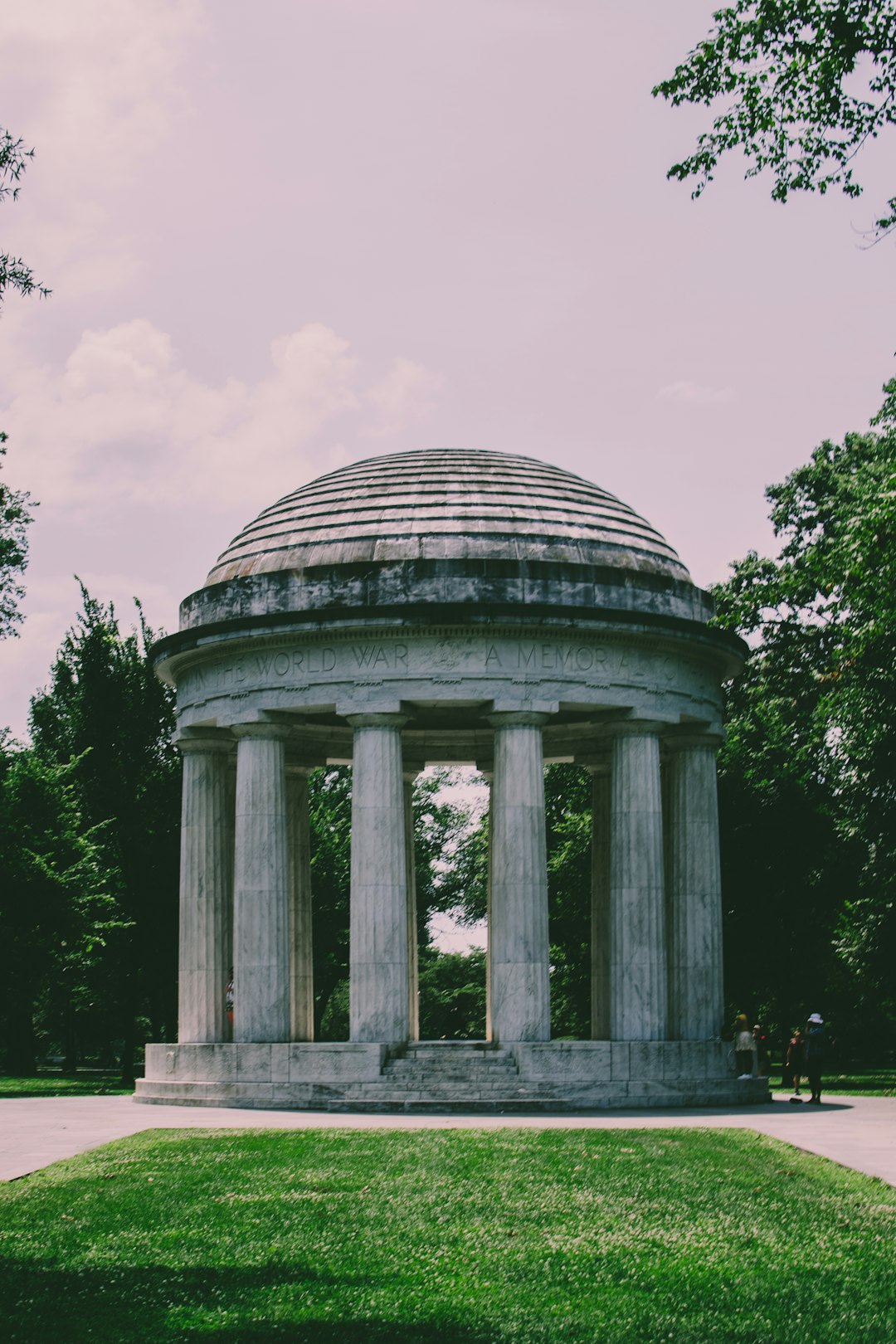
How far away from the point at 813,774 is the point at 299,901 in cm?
2081

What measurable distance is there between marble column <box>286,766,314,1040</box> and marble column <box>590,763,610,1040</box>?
908 cm

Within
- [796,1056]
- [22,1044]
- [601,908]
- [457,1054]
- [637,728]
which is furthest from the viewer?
[22,1044]

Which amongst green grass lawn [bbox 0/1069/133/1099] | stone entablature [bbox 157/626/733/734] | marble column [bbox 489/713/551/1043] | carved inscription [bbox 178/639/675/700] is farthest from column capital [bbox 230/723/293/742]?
green grass lawn [bbox 0/1069/133/1099]

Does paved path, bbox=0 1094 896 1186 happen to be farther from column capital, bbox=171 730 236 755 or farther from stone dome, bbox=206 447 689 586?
stone dome, bbox=206 447 689 586

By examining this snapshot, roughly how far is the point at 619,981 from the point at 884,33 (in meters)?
25.4

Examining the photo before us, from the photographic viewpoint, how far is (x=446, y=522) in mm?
43062

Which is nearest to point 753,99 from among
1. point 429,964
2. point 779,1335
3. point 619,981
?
point 779,1335

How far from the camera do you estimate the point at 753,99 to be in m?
24.5

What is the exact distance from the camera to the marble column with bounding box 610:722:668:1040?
4138 centimetres

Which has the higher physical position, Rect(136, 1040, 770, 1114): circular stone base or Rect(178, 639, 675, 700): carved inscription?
Rect(178, 639, 675, 700): carved inscription

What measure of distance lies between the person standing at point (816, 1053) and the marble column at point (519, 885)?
24.1ft

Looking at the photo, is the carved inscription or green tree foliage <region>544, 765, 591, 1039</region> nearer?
the carved inscription

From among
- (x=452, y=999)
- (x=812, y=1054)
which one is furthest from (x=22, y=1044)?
(x=812, y=1054)

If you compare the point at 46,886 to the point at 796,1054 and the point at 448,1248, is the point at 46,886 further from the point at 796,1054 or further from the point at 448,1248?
the point at 448,1248
